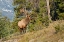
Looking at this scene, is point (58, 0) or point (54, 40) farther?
point (58, 0)

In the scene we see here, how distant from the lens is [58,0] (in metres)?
40.2

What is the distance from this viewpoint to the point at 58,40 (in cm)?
920

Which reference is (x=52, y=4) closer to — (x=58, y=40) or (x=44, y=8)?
(x=44, y=8)

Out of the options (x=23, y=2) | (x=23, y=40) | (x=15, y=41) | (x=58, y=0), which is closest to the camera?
(x=23, y=40)

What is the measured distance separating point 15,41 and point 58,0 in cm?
2874

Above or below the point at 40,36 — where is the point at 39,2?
below

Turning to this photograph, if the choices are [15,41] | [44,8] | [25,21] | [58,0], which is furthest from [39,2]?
[15,41]

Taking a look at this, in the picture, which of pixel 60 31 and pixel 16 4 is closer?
pixel 60 31

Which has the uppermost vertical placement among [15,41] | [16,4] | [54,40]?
[54,40]

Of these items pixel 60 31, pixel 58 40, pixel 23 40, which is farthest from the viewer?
pixel 23 40

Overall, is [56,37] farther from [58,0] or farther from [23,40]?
[58,0]

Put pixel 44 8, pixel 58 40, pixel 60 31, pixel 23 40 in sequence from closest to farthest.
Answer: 1. pixel 58 40
2. pixel 60 31
3. pixel 23 40
4. pixel 44 8

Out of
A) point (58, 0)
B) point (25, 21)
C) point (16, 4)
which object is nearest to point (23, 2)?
point (16, 4)

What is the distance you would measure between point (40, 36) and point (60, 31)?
0.99m
